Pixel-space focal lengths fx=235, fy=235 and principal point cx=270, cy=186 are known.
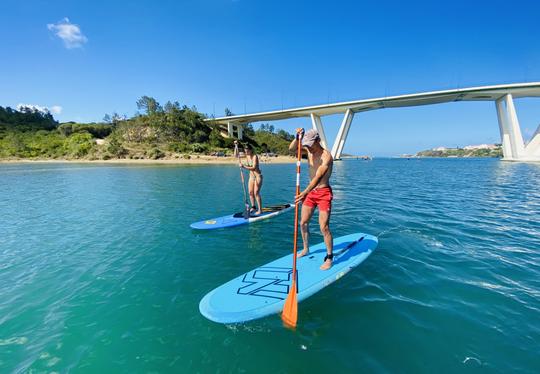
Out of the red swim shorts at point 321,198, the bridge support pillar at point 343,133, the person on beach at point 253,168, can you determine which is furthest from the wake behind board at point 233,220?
the bridge support pillar at point 343,133

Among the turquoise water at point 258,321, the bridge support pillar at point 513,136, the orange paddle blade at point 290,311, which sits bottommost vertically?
the turquoise water at point 258,321

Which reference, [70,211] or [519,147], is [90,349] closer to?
[70,211]

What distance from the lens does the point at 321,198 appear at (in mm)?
5324

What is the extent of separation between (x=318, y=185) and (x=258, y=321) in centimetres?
302

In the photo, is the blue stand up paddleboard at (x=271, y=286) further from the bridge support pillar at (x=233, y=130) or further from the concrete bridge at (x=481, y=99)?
the bridge support pillar at (x=233, y=130)

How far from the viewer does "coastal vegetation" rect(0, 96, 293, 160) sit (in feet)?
221

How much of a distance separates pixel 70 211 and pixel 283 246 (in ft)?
35.9

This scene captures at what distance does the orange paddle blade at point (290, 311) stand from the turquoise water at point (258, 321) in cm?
15

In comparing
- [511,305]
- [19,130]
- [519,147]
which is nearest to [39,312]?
[511,305]

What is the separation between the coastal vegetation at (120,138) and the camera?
67.4 metres

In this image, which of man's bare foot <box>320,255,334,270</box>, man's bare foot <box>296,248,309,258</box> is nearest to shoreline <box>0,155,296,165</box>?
man's bare foot <box>296,248,309,258</box>

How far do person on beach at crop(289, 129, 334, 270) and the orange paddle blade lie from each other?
1.44m

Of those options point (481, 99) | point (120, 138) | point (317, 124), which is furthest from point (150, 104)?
point (481, 99)

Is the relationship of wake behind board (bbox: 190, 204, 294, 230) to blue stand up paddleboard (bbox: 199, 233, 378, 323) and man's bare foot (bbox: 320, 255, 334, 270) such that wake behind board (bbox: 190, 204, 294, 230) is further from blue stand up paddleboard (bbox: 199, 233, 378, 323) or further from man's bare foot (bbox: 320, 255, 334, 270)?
man's bare foot (bbox: 320, 255, 334, 270)
